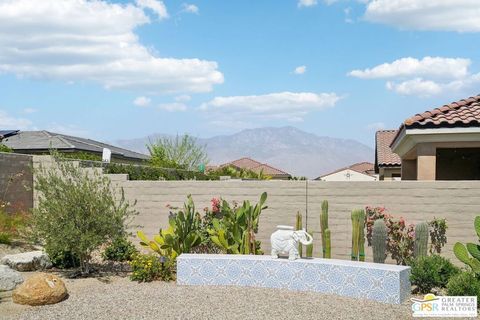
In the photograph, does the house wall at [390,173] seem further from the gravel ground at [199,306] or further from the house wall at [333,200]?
the gravel ground at [199,306]

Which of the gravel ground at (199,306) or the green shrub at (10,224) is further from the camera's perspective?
the green shrub at (10,224)

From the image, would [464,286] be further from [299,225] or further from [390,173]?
[390,173]

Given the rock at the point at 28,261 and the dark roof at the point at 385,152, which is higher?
the dark roof at the point at 385,152

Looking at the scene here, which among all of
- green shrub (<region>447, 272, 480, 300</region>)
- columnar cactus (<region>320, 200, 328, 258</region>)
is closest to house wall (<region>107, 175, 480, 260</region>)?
columnar cactus (<region>320, 200, 328, 258</region>)

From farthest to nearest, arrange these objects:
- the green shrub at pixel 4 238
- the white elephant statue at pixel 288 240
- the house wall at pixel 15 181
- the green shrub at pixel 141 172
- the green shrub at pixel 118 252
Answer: the green shrub at pixel 141 172 → the house wall at pixel 15 181 → the green shrub at pixel 4 238 → the green shrub at pixel 118 252 → the white elephant statue at pixel 288 240

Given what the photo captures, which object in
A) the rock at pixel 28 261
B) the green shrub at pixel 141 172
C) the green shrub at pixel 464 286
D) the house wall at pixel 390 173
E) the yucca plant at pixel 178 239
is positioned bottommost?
the rock at pixel 28 261

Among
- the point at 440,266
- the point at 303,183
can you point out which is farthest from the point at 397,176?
the point at 440,266

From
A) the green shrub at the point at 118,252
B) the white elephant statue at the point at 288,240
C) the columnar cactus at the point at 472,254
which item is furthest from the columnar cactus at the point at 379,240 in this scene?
the green shrub at the point at 118,252

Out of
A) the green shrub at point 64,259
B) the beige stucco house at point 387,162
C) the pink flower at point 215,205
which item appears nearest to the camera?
the green shrub at point 64,259

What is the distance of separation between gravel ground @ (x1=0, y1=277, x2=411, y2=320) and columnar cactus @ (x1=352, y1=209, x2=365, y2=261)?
7.79 ft

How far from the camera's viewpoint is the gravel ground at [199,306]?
335 inches

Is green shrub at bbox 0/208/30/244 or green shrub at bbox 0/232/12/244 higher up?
green shrub at bbox 0/208/30/244

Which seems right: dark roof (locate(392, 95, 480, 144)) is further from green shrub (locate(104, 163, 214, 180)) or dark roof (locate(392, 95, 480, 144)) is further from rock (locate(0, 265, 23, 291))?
rock (locate(0, 265, 23, 291))

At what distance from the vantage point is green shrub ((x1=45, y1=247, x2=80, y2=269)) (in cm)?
1213
